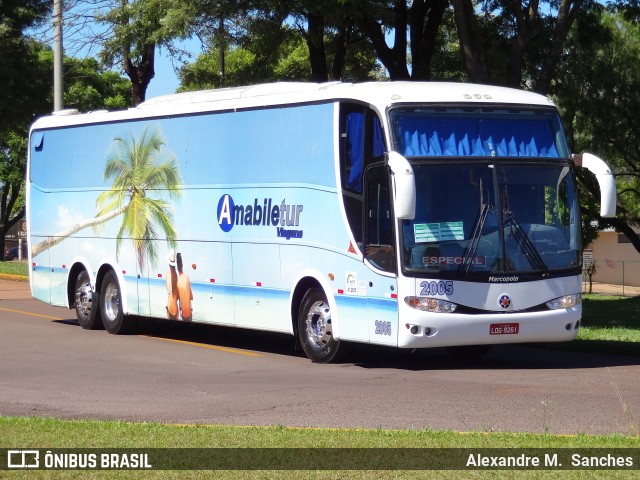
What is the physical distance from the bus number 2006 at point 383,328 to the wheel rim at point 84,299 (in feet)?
24.9

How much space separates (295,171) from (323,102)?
1057mm

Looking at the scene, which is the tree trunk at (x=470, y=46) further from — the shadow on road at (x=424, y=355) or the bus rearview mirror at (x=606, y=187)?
the bus rearview mirror at (x=606, y=187)

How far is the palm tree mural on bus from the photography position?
Answer: 1906 cm

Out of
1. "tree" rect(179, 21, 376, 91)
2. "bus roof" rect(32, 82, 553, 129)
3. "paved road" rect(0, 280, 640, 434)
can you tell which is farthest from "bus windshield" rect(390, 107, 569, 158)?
"tree" rect(179, 21, 376, 91)

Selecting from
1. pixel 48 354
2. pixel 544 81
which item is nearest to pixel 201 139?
pixel 48 354

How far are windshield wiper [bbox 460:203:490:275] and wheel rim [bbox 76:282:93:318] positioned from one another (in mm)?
8483

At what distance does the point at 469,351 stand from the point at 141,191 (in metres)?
6.19

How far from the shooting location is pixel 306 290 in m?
16.2

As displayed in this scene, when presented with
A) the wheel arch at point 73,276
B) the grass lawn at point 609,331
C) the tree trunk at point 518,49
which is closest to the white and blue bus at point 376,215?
the grass lawn at point 609,331

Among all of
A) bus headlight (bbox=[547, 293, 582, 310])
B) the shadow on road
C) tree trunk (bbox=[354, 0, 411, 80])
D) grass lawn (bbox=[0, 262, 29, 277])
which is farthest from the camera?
grass lawn (bbox=[0, 262, 29, 277])

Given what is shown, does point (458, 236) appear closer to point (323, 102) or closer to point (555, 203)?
point (555, 203)

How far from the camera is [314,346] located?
15.9 metres

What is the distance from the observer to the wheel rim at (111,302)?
20.4 metres

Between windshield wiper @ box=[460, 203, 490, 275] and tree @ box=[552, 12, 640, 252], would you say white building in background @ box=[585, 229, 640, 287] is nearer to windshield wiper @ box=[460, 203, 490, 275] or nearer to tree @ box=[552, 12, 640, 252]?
tree @ box=[552, 12, 640, 252]
